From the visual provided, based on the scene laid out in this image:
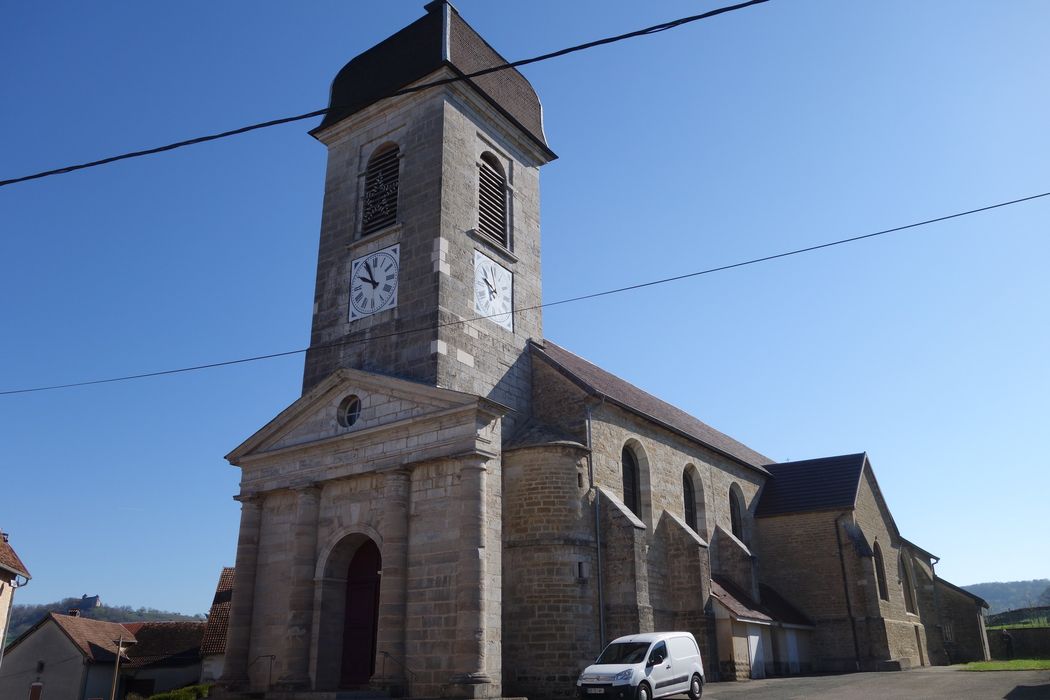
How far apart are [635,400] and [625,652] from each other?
12.0m

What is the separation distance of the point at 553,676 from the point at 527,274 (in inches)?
430

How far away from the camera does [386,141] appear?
901 inches

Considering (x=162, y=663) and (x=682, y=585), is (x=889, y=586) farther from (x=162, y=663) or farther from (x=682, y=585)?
(x=162, y=663)

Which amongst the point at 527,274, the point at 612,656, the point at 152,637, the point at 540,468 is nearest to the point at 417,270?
the point at 527,274

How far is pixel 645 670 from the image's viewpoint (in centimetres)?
1510

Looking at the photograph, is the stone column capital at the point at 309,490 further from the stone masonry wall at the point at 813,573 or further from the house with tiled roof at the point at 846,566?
the stone masonry wall at the point at 813,573

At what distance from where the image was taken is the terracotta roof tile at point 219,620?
29.3 meters

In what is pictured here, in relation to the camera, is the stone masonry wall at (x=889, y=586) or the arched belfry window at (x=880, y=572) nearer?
the stone masonry wall at (x=889, y=586)

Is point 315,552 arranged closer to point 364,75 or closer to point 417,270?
point 417,270

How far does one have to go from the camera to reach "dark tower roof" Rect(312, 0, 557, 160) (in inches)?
863

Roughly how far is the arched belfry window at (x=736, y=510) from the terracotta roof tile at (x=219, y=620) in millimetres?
17571

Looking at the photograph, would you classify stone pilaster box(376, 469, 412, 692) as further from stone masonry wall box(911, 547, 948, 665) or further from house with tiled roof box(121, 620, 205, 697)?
stone masonry wall box(911, 547, 948, 665)

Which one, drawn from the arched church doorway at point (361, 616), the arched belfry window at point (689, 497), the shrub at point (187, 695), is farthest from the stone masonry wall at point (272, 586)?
the arched belfry window at point (689, 497)

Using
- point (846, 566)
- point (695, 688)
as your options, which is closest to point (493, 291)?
point (695, 688)
